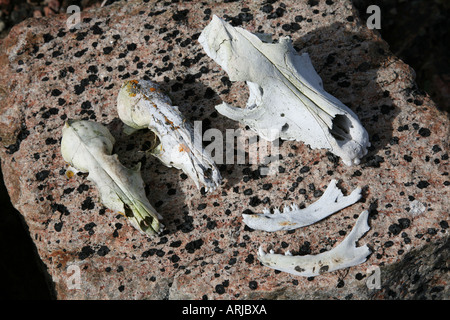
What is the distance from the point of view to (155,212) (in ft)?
10.6

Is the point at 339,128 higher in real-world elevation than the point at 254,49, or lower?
lower

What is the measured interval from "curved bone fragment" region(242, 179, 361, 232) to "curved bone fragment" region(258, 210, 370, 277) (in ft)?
0.48

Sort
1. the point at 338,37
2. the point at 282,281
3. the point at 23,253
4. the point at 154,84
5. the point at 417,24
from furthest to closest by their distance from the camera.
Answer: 1. the point at 417,24
2. the point at 23,253
3. the point at 338,37
4. the point at 154,84
5. the point at 282,281

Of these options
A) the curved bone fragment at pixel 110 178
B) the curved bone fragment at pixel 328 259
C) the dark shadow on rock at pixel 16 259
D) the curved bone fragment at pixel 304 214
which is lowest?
the dark shadow on rock at pixel 16 259

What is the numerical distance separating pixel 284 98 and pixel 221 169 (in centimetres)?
56

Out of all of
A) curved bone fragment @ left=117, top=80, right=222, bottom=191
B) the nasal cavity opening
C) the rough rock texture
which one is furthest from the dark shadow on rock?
the nasal cavity opening

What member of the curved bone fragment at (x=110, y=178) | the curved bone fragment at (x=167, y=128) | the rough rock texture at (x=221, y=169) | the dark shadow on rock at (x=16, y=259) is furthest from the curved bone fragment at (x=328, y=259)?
the dark shadow on rock at (x=16, y=259)

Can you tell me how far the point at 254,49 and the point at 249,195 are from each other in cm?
82

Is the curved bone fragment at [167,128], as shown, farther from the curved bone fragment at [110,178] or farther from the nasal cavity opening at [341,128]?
the nasal cavity opening at [341,128]

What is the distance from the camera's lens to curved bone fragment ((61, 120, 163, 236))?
126 inches

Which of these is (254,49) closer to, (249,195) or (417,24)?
(249,195)

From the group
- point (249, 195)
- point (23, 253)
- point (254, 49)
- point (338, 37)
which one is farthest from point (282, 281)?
point (23, 253)

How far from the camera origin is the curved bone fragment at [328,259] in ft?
10.2

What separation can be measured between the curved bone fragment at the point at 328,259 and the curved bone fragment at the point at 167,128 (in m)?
0.56
